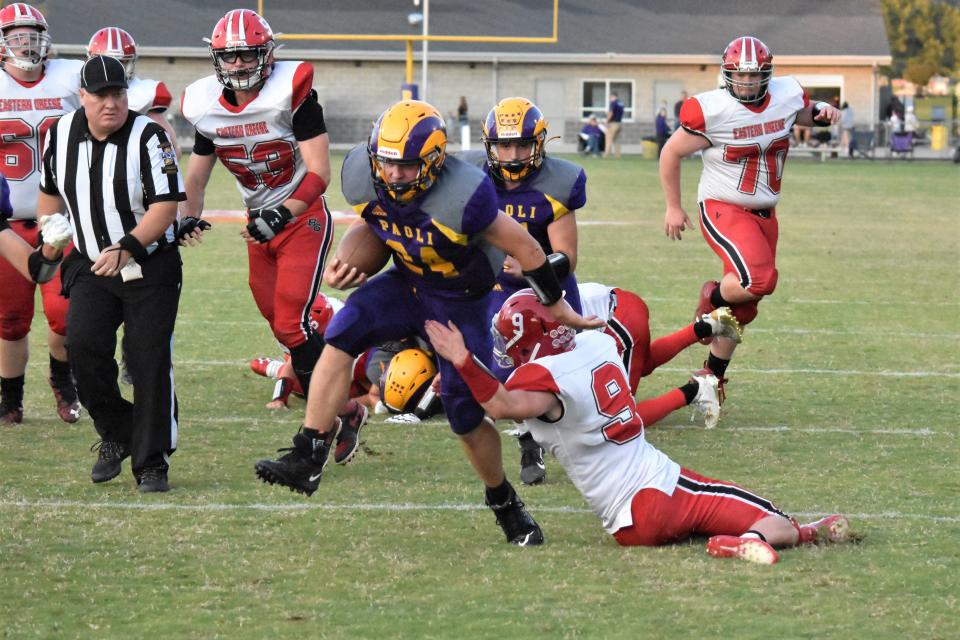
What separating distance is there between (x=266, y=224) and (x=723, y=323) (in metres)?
2.78

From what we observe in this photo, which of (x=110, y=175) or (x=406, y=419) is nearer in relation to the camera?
(x=110, y=175)

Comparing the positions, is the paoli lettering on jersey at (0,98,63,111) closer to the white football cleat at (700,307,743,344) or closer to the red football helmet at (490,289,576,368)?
the red football helmet at (490,289,576,368)

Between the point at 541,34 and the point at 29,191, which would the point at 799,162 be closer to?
the point at 541,34

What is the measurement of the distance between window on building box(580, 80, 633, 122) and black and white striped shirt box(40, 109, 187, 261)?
39083mm

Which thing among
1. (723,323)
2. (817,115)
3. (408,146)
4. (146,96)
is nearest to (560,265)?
(408,146)

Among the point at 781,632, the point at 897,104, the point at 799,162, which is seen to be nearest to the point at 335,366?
the point at 781,632

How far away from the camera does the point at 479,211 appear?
4844mm

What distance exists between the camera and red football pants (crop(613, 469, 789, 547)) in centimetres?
500

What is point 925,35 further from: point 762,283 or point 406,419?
point 406,419

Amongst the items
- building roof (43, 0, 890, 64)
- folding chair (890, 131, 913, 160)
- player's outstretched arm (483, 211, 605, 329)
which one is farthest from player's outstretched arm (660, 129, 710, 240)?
folding chair (890, 131, 913, 160)

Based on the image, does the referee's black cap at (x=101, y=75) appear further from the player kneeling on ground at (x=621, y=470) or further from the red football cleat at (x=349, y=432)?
the player kneeling on ground at (x=621, y=470)

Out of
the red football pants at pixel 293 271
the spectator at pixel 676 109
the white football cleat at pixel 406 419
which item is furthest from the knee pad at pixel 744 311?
the spectator at pixel 676 109

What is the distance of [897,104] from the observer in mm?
48062

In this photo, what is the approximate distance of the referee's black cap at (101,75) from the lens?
572 centimetres
